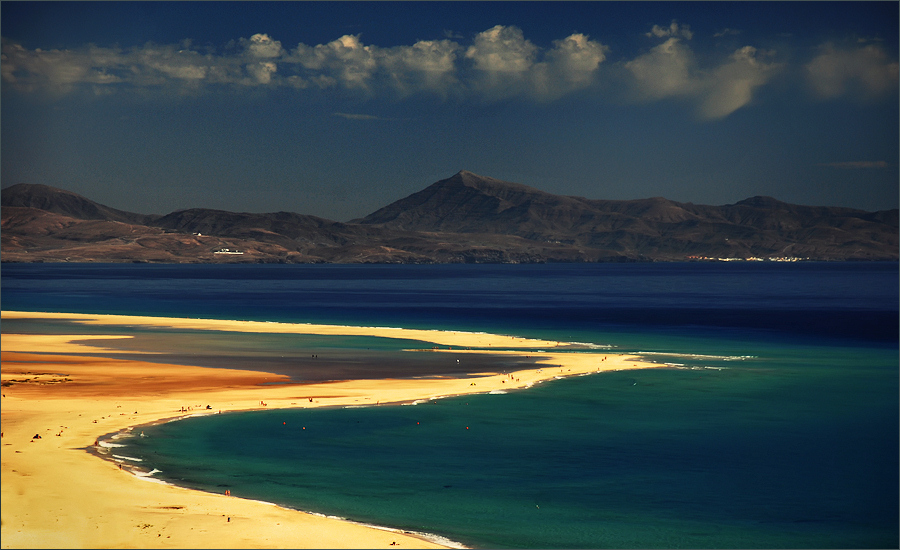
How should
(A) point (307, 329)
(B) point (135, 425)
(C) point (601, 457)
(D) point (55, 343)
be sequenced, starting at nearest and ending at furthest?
(C) point (601, 457) → (B) point (135, 425) → (D) point (55, 343) → (A) point (307, 329)

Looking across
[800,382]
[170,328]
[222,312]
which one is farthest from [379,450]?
[222,312]

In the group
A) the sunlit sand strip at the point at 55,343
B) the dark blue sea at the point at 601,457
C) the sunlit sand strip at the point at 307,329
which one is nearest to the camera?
the dark blue sea at the point at 601,457

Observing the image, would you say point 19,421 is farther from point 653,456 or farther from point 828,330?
point 828,330

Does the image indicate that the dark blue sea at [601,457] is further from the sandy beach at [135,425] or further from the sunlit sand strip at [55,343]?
the sunlit sand strip at [55,343]

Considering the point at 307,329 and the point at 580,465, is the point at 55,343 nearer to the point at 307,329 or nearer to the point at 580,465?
the point at 307,329

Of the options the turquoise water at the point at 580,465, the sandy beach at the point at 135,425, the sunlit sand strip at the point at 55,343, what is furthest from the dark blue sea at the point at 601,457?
the sunlit sand strip at the point at 55,343

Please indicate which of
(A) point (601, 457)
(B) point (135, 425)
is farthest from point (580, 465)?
(B) point (135, 425)
